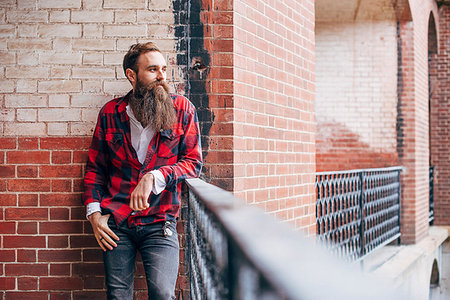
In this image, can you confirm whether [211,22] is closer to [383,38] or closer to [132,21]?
[132,21]

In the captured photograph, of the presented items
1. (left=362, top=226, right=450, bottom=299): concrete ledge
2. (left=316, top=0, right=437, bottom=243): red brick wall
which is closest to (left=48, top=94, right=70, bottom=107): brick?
(left=362, top=226, right=450, bottom=299): concrete ledge

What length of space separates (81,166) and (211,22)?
1.30 meters

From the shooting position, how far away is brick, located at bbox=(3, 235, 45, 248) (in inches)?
146

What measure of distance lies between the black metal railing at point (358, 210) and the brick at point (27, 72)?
3.04 meters

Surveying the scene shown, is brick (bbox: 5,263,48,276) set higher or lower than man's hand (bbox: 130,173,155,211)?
lower

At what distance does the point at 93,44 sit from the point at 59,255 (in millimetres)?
1409

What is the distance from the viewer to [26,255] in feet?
12.2

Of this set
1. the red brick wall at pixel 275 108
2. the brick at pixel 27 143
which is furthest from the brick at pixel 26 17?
the red brick wall at pixel 275 108

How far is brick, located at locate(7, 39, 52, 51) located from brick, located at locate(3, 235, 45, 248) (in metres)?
1.24

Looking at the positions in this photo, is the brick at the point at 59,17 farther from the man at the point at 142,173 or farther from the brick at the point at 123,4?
the man at the point at 142,173

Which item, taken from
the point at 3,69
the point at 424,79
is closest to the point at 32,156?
the point at 3,69

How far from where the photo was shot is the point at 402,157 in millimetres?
9117

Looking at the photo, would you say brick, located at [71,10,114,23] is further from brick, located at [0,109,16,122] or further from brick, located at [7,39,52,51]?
brick, located at [0,109,16,122]

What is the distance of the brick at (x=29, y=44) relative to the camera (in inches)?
146
